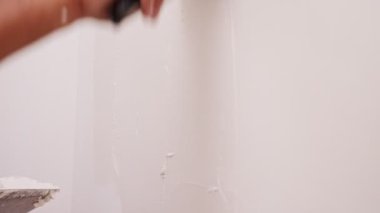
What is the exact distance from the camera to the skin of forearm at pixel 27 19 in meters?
0.94

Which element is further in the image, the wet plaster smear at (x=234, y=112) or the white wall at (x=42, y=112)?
the white wall at (x=42, y=112)

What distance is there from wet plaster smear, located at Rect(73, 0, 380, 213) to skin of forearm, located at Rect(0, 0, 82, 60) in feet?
0.53

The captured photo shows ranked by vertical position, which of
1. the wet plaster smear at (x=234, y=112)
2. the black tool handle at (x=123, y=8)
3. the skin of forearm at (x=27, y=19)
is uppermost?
the black tool handle at (x=123, y=8)

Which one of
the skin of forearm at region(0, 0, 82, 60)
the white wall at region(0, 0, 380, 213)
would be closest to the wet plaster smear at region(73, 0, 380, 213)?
the white wall at region(0, 0, 380, 213)

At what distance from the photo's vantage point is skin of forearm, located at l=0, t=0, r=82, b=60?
94 cm

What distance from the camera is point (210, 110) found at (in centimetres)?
89

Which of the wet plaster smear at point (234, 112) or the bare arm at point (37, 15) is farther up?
the bare arm at point (37, 15)

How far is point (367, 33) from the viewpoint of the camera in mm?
619

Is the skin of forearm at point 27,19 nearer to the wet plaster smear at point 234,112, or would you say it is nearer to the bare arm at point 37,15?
the bare arm at point 37,15

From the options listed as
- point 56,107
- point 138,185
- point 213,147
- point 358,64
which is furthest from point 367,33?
point 56,107

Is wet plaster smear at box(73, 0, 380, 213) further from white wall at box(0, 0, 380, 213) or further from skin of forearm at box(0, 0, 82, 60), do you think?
skin of forearm at box(0, 0, 82, 60)

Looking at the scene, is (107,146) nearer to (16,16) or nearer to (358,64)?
(16,16)

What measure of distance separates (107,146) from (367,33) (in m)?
0.78

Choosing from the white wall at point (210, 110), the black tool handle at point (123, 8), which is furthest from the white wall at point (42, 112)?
the black tool handle at point (123, 8)
